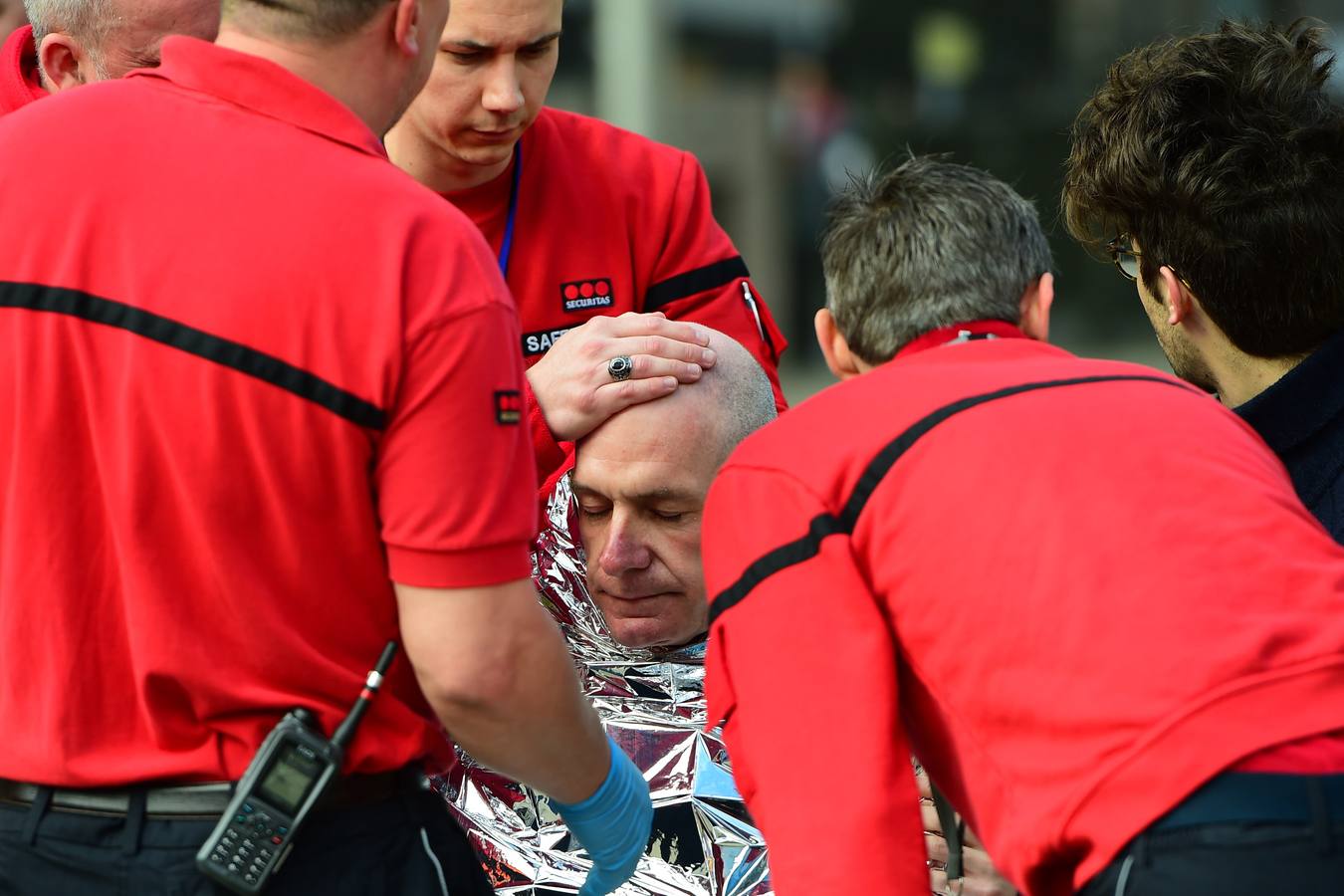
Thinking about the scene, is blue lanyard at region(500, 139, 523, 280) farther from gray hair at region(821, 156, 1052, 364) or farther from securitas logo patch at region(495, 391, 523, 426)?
securitas logo patch at region(495, 391, 523, 426)

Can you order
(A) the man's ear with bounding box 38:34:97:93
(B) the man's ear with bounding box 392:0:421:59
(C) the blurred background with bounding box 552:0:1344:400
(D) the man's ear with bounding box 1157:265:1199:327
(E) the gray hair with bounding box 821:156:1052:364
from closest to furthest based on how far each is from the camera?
(B) the man's ear with bounding box 392:0:421:59 < (E) the gray hair with bounding box 821:156:1052:364 < (D) the man's ear with bounding box 1157:265:1199:327 < (A) the man's ear with bounding box 38:34:97:93 < (C) the blurred background with bounding box 552:0:1344:400

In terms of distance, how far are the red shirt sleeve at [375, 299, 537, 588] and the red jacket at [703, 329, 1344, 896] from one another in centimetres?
33

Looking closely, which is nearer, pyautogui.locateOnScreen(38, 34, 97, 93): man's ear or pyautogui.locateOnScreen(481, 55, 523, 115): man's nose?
pyautogui.locateOnScreen(38, 34, 97, 93): man's ear

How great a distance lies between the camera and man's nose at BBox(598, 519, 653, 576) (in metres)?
2.69

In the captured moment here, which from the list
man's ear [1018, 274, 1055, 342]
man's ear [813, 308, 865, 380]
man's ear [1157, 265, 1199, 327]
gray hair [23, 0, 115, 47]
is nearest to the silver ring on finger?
man's ear [813, 308, 865, 380]

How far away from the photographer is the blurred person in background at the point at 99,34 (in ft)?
8.35

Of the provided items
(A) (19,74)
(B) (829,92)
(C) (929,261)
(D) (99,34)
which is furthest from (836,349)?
(B) (829,92)

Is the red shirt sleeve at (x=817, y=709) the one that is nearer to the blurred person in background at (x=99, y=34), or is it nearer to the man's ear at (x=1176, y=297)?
the man's ear at (x=1176, y=297)

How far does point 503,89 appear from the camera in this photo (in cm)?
284

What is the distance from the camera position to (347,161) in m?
1.74

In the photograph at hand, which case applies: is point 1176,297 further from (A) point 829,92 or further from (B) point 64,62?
(A) point 829,92

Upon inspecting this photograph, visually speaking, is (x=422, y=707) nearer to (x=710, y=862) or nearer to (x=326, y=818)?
(x=326, y=818)

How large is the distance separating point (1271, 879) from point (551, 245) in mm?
1816

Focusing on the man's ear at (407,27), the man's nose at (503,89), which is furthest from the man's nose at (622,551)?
the man's ear at (407,27)
